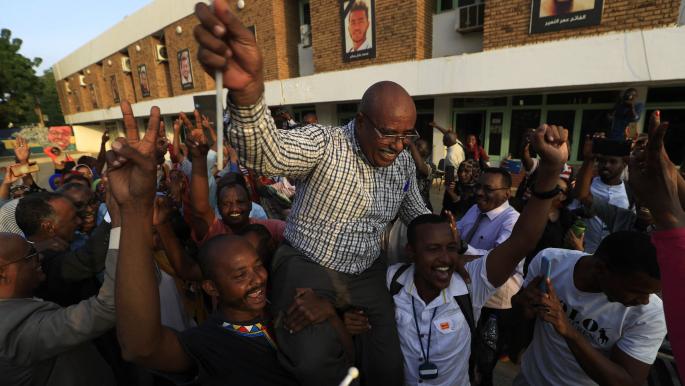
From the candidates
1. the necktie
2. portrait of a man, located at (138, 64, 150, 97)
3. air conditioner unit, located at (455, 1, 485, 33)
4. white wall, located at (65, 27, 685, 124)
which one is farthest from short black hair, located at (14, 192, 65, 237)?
portrait of a man, located at (138, 64, 150, 97)

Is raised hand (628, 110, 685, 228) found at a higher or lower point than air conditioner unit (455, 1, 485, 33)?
lower

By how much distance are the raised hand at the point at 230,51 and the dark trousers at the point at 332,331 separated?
2.91ft

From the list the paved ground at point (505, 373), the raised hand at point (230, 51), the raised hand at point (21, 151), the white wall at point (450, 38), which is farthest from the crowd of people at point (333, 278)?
the white wall at point (450, 38)

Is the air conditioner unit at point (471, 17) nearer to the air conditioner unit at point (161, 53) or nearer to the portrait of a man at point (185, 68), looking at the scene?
the portrait of a man at point (185, 68)

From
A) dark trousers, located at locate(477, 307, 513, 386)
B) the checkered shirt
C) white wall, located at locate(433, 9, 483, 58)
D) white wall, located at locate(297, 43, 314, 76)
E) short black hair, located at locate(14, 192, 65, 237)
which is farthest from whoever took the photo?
white wall, located at locate(297, 43, 314, 76)

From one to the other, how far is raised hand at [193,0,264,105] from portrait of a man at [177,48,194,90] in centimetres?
1609

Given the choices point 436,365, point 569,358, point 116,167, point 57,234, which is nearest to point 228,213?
point 57,234

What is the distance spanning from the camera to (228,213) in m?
2.62

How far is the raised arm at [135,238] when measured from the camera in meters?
0.97

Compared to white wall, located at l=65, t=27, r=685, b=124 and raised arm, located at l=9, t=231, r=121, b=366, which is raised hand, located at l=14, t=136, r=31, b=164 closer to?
raised arm, located at l=9, t=231, r=121, b=366

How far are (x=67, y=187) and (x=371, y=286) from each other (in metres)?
3.03

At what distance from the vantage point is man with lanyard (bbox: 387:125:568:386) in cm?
162

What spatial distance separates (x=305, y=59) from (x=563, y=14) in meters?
7.89

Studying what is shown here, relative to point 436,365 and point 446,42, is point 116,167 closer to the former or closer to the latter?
point 436,365
